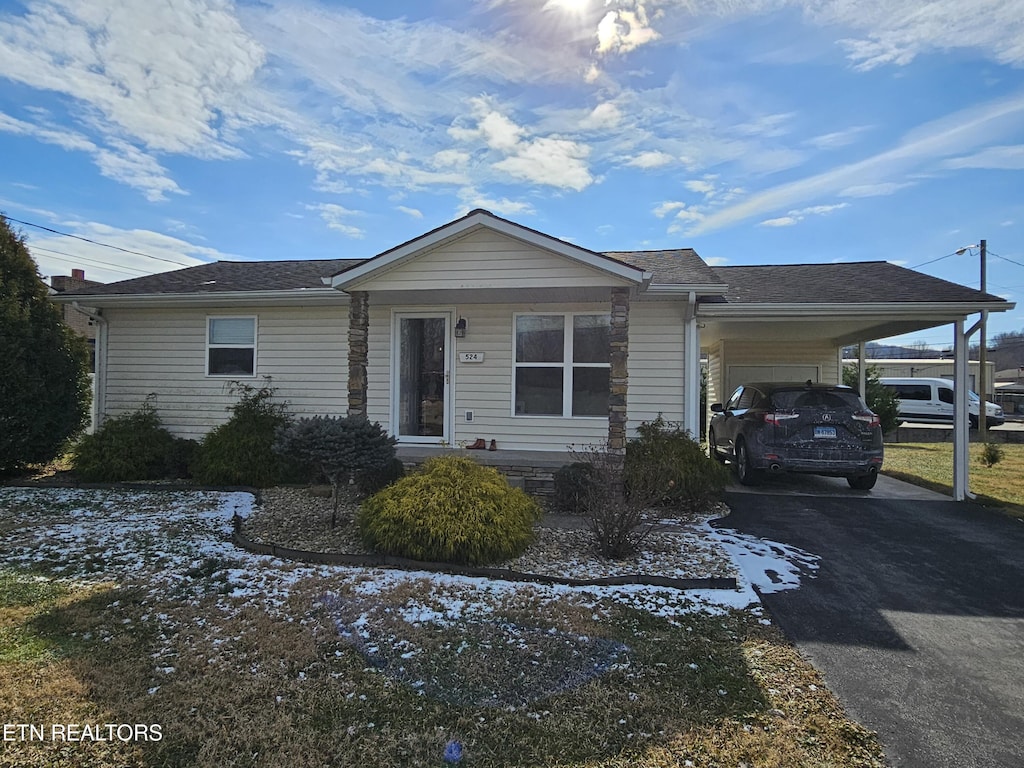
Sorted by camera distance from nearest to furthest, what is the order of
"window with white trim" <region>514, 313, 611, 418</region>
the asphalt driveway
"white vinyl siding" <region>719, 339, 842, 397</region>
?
the asphalt driveway, "window with white trim" <region>514, 313, 611, 418</region>, "white vinyl siding" <region>719, 339, 842, 397</region>

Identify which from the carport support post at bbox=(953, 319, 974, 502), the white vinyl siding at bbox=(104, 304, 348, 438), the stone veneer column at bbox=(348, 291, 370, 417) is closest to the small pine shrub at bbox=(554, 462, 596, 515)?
the stone veneer column at bbox=(348, 291, 370, 417)

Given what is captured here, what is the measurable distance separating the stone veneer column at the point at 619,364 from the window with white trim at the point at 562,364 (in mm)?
1470

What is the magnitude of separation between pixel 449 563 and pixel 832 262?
32.0 ft

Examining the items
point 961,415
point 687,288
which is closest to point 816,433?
point 961,415

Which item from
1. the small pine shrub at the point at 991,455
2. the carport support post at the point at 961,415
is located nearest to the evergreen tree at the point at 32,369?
the carport support post at the point at 961,415

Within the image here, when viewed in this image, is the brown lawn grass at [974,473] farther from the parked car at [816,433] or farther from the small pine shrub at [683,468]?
the small pine shrub at [683,468]

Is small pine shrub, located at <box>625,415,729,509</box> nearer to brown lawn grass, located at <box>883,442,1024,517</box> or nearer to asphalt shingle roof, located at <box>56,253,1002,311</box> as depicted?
asphalt shingle roof, located at <box>56,253,1002,311</box>

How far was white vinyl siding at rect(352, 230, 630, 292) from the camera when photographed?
256 inches

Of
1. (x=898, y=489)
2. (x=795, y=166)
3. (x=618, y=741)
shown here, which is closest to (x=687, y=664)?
(x=618, y=741)

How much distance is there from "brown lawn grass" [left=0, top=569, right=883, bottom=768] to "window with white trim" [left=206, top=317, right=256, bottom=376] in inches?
239

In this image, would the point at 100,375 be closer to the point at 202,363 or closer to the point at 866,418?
the point at 202,363

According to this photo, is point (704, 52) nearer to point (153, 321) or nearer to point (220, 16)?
point (220, 16)

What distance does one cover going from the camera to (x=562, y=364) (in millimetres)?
8242

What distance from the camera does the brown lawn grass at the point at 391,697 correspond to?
223 cm
